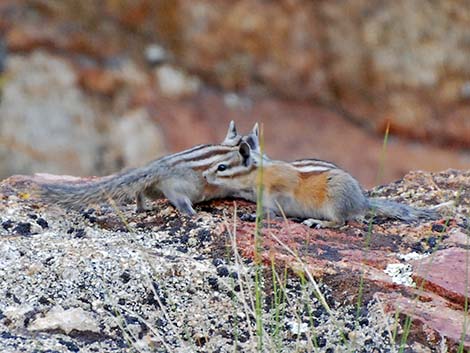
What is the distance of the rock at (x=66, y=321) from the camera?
449cm

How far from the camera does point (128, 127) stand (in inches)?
542

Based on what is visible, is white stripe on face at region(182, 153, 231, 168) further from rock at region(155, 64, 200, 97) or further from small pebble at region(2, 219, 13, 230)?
rock at region(155, 64, 200, 97)

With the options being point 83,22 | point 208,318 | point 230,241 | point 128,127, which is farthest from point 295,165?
point 83,22

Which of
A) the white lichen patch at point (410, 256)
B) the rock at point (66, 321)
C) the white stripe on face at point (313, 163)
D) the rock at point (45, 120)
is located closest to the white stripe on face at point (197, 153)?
the white stripe on face at point (313, 163)

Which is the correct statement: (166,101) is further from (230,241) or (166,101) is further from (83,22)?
(230,241)

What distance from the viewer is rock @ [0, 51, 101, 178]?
44.5 ft

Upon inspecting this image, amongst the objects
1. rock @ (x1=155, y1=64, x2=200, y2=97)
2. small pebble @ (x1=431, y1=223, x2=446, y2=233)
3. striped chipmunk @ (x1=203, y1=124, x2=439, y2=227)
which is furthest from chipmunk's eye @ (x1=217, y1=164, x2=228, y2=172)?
rock @ (x1=155, y1=64, x2=200, y2=97)

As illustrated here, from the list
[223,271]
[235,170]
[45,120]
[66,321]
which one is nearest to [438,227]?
[235,170]

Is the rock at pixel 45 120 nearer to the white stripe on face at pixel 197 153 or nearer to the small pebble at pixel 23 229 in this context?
the white stripe on face at pixel 197 153

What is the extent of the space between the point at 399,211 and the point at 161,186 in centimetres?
122

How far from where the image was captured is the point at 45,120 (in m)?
13.8

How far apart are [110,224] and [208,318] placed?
1.13 metres

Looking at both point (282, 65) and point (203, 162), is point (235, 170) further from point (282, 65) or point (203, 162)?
point (282, 65)

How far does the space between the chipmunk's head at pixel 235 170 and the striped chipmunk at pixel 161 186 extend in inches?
0.7
